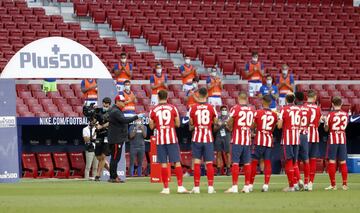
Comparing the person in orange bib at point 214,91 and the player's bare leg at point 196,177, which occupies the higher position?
the person in orange bib at point 214,91

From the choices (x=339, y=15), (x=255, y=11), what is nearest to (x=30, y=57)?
(x=255, y=11)

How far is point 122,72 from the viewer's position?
34.9 m

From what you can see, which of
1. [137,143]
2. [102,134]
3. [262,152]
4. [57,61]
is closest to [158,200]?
[262,152]

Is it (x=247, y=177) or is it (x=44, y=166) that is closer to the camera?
(x=247, y=177)

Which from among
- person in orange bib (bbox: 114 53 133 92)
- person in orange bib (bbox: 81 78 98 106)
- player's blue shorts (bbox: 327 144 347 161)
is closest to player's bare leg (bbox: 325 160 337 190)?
player's blue shorts (bbox: 327 144 347 161)

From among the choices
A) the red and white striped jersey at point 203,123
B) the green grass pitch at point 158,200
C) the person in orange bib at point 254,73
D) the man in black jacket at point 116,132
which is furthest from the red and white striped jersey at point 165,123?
the person in orange bib at point 254,73

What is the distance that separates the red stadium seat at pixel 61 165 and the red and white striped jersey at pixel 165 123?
1130 centimetres

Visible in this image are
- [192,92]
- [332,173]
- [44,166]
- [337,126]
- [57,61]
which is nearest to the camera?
[332,173]

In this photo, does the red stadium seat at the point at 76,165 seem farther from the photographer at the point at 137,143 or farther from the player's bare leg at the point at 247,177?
the player's bare leg at the point at 247,177

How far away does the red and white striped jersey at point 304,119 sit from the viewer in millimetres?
23062

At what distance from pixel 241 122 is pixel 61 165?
38.8 feet

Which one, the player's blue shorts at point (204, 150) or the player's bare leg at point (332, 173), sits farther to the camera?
the player's bare leg at point (332, 173)

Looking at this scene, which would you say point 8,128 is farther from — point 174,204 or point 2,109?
point 174,204

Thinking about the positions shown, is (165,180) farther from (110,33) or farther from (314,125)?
(110,33)
